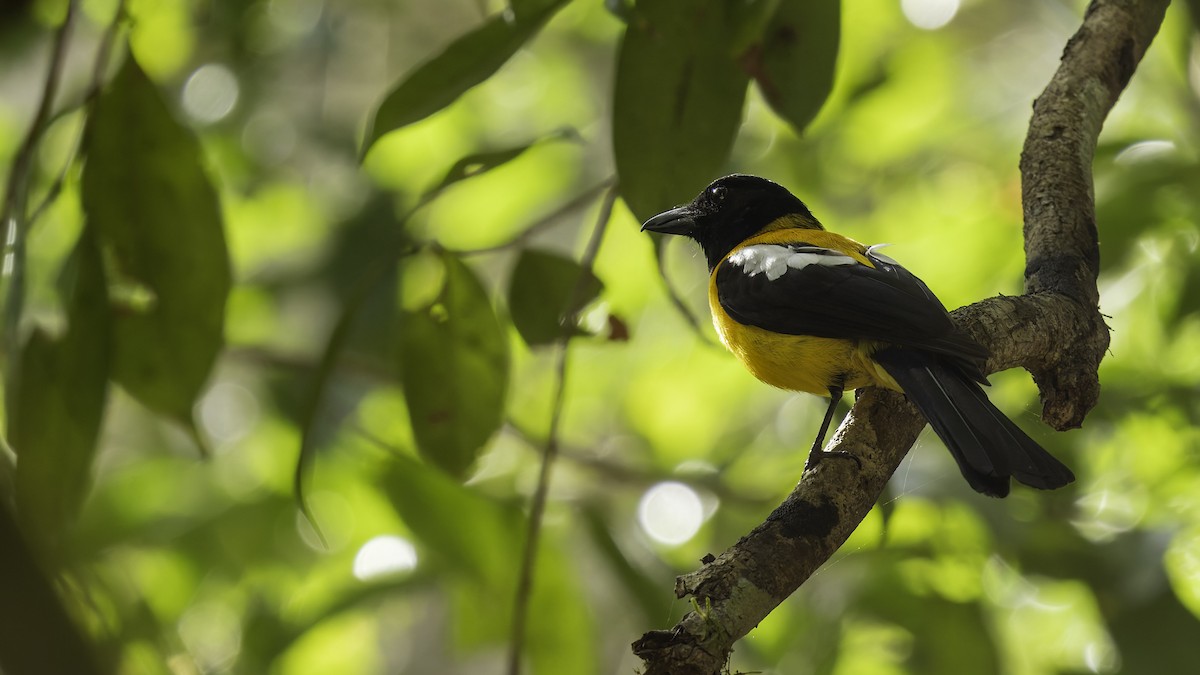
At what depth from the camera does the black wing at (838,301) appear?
6.88 feet

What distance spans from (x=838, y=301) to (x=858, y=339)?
0.30 ft

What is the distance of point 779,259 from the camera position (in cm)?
262

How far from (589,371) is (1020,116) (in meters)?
2.26

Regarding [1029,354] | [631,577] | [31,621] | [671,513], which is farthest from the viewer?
[671,513]

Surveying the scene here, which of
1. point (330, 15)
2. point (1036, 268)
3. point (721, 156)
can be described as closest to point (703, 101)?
point (721, 156)

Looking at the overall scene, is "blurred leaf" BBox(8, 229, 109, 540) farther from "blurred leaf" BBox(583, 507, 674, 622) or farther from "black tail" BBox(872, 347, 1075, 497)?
"black tail" BBox(872, 347, 1075, 497)

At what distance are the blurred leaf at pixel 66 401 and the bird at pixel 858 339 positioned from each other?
128cm

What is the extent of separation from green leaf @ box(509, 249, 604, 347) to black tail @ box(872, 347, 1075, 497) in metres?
0.80

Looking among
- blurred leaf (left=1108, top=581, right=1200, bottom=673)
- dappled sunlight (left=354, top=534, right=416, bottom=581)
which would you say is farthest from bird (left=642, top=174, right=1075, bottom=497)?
dappled sunlight (left=354, top=534, right=416, bottom=581)

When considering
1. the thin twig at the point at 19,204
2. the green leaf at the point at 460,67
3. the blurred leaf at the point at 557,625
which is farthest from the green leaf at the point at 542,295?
the thin twig at the point at 19,204

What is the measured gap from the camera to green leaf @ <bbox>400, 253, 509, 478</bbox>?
8.34ft

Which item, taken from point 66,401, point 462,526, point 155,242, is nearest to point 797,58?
point 155,242

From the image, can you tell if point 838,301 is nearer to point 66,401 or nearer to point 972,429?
point 972,429

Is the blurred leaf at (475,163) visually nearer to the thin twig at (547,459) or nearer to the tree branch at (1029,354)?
the thin twig at (547,459)
